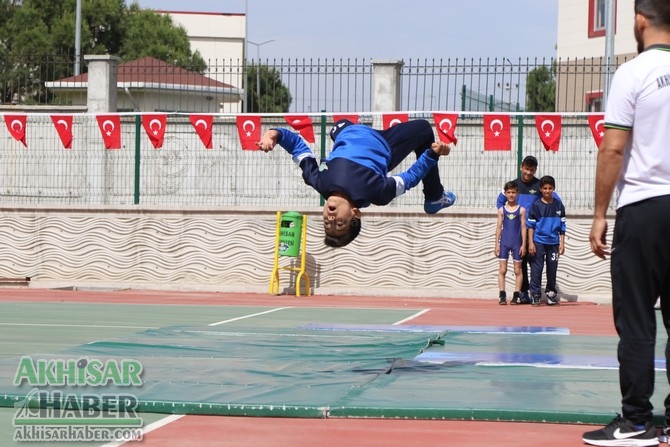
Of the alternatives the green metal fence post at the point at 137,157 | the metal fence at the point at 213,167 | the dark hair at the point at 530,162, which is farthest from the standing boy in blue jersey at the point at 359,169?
the green metal fence post at the point at 137,157

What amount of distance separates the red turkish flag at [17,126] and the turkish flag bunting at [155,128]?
2307 millimetres

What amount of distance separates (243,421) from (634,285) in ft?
7.81

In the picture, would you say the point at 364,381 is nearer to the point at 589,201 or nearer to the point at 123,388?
the point at 123,388

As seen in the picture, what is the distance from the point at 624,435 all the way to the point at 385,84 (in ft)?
49.9

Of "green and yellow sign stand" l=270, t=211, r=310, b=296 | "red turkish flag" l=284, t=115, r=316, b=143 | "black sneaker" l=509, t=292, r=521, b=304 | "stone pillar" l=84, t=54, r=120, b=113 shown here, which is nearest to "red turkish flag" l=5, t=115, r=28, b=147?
"stone pillar" l=84, t=54, r=120, b=113

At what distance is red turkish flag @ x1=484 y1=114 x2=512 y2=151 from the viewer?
18.5 meters

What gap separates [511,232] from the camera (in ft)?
56.5

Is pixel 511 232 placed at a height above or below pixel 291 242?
above

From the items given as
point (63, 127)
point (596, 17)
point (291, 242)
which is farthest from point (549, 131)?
point (596, 17)

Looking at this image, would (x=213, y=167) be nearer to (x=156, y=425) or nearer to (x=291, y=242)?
(x=291, y=242)

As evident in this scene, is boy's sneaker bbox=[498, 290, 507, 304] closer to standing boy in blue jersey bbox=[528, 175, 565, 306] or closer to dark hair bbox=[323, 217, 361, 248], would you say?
standing boy in blue jersey bbox=[528, 175, 565, 306]

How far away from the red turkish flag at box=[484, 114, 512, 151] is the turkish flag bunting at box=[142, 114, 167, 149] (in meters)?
5.65

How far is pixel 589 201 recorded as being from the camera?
19.1m

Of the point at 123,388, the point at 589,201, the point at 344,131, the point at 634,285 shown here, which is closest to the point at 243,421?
the point at 123,388
